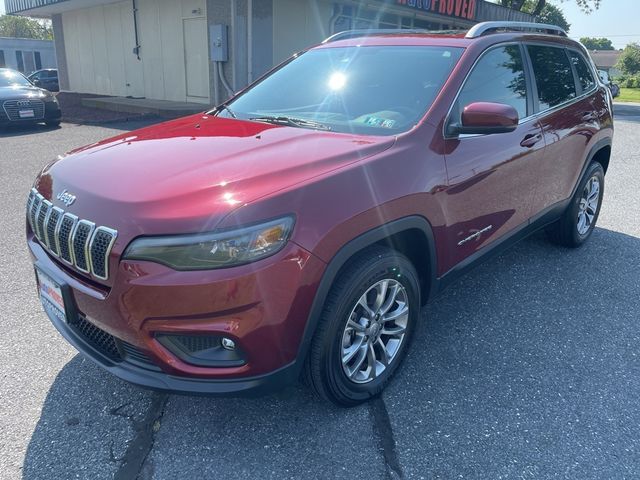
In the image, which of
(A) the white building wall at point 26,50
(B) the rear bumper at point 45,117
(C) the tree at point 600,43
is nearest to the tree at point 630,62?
(C) the tree at point 600,43

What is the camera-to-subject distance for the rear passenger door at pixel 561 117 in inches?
148

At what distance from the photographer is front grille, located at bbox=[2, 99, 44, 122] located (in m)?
11.3

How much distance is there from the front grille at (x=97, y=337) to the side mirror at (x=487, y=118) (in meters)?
1.99

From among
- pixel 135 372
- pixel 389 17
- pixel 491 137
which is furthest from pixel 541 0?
pixel 135 372

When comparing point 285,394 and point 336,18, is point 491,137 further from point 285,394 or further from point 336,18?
point 336,18

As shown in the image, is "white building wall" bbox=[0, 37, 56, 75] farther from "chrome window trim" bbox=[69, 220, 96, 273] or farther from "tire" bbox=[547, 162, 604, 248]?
"chrome window trim" bbox=[69, 220, 96, 273]

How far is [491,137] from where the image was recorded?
3.13 meters

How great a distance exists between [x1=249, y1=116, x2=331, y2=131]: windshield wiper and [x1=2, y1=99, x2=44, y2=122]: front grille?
411 inches

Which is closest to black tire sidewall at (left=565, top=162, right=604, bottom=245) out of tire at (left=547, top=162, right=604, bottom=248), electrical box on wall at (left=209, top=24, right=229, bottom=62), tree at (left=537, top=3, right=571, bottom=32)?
tire at (left=547, top=162, right=604, bottom=248)

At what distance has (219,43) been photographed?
13469 mm

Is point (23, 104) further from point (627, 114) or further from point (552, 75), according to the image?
point (627, 114)

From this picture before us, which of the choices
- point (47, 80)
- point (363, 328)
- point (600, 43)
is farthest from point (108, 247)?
point (600, 43)

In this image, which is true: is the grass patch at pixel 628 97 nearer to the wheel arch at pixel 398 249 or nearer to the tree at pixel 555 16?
the tree at pixel 555 16

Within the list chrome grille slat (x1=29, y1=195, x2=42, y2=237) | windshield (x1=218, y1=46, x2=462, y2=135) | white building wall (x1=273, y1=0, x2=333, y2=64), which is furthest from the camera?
white building wall (x1=273, y1=0, x2=333, y2=64)
